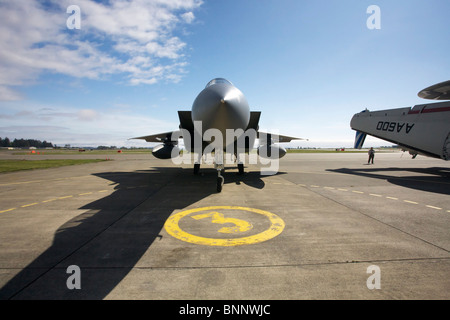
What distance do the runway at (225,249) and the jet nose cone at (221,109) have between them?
2507mm

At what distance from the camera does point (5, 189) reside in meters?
8.58

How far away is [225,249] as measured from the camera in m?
3.53

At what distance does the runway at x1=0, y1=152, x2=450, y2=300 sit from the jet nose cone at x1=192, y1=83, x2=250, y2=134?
251cm

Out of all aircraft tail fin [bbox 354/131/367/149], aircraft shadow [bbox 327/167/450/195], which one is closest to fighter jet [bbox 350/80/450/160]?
aircraft shadow [bbox 327/167/450/195]

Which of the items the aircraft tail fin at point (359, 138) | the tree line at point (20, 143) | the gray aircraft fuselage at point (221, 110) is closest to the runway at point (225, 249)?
the gray aircraft fuselage at point (221, 110)

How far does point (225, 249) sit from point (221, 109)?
335cm

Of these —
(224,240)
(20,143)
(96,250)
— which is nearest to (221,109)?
(224,240)

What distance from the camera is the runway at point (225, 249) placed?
2.50 m

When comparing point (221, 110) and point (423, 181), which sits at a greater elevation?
point (221, 110)
